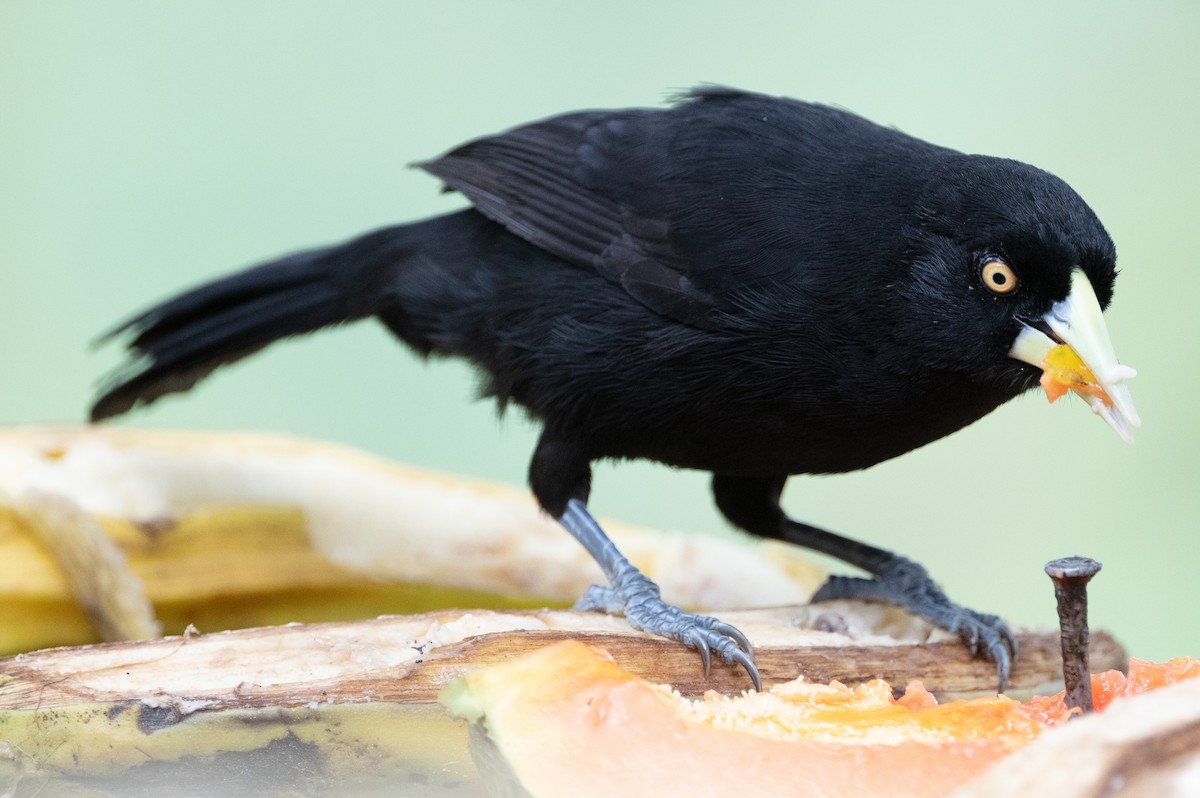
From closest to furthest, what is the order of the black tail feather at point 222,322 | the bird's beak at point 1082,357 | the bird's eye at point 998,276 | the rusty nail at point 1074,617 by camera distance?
1. the rusty nail at point 1074,617
2. the bird's beak at point 1082,357
3. the bird's eye at point 998,276
4. the black tail feather at point 222,322

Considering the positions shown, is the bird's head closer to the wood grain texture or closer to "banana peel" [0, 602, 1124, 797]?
the wood grain texture

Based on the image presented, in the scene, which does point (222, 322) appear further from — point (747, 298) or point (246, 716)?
point (246, 716)

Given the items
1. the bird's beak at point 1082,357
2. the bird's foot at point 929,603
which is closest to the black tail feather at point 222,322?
the bird's foot at point 929,603

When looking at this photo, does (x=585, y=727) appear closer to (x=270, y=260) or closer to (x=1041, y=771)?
(x=1041, y=771)

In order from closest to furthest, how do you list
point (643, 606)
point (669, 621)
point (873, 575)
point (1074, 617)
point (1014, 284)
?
point (1074, 617)
point (1014, 284)
point (669, 621)
point (643, 606)
point (873, 575)

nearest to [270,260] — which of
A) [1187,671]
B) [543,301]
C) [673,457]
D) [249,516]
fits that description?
[249,516]

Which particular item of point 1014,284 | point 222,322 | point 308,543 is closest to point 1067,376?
point 1014,284

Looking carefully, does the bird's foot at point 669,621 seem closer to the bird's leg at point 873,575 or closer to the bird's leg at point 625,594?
the bird's leg at point 625,594
